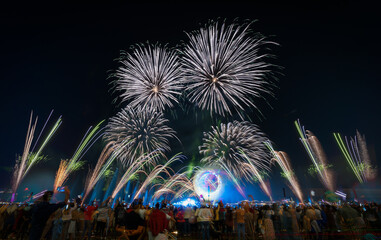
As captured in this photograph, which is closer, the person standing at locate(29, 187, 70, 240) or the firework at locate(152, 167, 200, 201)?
the person standing at locate(29, 187, 70, 240)

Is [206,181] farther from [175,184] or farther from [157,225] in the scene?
[157,225]

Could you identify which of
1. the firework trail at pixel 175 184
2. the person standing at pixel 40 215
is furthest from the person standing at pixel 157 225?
the firework trail at pixel 175 184

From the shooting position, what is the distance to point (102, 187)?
77875mm

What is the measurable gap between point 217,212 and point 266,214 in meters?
3.09

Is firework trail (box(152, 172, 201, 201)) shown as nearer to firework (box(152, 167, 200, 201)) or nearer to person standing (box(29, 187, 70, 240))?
firework (box(152, 167, 200, 201))

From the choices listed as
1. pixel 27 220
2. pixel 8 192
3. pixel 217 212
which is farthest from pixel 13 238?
pixel 8 192

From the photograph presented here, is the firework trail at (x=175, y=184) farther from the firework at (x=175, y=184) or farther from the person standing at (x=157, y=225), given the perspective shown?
the person standing at (x=157, y=225)

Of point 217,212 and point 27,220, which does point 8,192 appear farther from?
point 217,212

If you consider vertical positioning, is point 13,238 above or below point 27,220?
below

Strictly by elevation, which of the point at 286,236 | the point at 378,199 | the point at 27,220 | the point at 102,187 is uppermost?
the point at 102,187

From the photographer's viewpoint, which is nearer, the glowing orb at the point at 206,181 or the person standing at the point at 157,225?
the person standing at the point at 157,225

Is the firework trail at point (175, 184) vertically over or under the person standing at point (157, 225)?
over

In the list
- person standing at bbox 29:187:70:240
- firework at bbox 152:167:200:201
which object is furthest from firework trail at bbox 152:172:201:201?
person standing at bbox 29:187:70:240

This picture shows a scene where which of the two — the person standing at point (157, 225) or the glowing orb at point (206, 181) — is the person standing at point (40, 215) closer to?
the person standing at point (157, 225)
